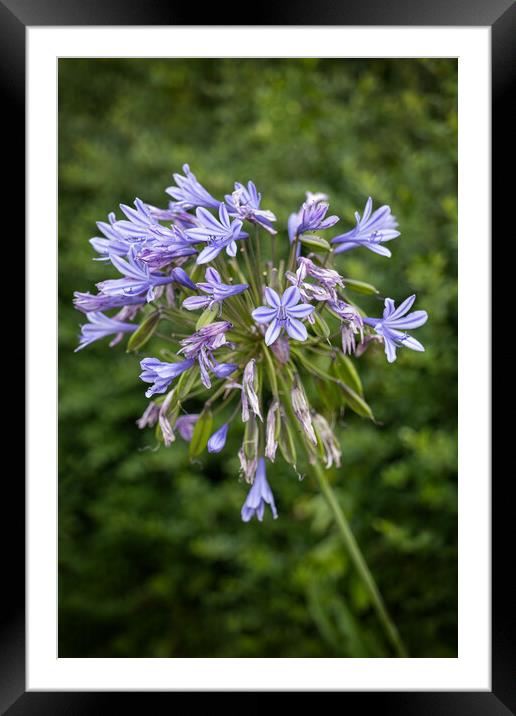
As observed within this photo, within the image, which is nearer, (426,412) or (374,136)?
(426,412)

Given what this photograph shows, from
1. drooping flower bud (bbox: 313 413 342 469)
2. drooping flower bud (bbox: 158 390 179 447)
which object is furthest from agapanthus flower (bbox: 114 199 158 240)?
drooping flower bud (bbox: 313 413 342 469)

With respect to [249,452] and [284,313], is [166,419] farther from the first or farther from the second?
[284,313]

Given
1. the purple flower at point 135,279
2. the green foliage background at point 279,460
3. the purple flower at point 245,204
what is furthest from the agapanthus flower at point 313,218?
the green foliage background at point 279,460

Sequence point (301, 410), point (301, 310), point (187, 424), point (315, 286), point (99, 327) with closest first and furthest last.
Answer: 1. point (301, 310)
2. point (315, 286)
3. point (301, 410)
4. point (99, 327)
5. point (187, 424)
